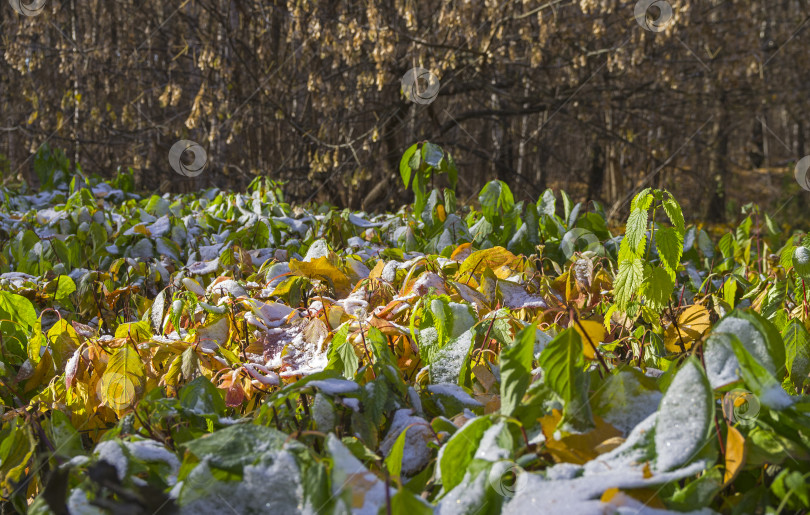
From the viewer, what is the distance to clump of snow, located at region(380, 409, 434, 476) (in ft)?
3.19

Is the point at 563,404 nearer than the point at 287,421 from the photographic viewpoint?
Yes

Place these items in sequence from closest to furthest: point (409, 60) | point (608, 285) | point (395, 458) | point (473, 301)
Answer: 1. point (395, 458)
2. point (473, 301)
3. point (608, 285)
4. point (409, 60)

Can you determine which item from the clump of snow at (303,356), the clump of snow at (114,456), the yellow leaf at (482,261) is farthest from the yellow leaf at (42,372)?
the yellow leaf at (482,261)

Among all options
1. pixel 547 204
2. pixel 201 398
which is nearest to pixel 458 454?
pixel 201 398

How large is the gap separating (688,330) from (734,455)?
84 centimetres

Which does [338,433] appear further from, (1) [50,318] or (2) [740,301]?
(2) [740,301]

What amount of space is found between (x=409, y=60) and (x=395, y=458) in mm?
6400

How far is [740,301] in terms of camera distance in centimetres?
212

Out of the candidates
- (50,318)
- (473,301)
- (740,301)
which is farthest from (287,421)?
(740,301)

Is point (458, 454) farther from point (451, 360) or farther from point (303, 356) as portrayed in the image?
point (303, 356)

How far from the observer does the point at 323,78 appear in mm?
7230

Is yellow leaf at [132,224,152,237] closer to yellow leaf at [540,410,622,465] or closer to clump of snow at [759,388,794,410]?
yellow leaf at [540,410,622,465]

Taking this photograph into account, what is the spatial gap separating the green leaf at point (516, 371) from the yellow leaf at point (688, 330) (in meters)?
0.80

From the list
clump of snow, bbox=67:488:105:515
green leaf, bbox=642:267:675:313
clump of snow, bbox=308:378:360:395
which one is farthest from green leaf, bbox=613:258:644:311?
clump of snow, bbox=67:488:105:515
